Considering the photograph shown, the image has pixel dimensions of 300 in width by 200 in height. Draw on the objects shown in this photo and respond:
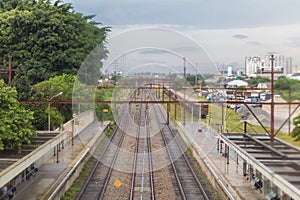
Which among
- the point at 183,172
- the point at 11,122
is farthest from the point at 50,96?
the point at 11,122

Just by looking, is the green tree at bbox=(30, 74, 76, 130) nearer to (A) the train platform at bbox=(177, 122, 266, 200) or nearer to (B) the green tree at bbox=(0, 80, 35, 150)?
(B) the green tree at bbox=(0, 80, 35, 150)

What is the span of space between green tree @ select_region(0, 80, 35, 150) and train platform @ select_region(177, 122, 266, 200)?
6.36 meters

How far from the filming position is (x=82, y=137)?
72.0 feet

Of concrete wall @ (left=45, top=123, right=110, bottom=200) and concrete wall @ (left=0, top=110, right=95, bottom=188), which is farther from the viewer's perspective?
concrete wall @ (left=45, top=123, right=110, bottom=200)

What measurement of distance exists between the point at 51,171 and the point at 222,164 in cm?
669

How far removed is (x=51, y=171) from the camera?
579 inches

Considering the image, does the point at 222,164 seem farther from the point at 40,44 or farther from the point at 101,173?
the point at 40,44

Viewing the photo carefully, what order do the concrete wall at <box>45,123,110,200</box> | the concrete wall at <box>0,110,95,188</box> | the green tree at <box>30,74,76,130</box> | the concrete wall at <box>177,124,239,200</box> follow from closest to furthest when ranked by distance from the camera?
the concrete wall at <box>0,110,95,188</box>
the concrete wall at <box>45,123,110,200</box>
the concrete wall at <box>177,124,239,200</box>
the green tree at <box>30,74,76,130</box>

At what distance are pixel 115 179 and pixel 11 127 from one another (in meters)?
5.09

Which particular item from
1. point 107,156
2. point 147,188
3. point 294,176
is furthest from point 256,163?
point 107,156

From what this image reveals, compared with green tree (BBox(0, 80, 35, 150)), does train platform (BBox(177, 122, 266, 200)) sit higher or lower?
lower

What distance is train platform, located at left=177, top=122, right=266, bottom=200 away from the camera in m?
12.2

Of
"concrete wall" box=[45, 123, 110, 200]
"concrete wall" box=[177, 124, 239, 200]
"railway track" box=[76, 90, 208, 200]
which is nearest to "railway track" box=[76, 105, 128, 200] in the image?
"railway track" box=[76, 90, 208, 200]

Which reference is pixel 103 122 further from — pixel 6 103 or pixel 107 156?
pixel 6 103
